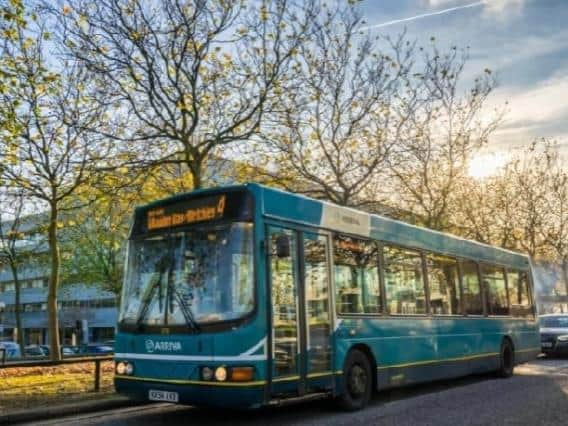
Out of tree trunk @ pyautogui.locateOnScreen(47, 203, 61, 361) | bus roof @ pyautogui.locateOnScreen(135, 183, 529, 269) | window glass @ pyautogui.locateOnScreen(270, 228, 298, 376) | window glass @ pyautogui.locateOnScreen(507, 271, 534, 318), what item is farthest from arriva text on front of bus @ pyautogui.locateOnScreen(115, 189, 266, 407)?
tree trunk @ pyautogui.locateOnScreen(47, 203, 61, 361)

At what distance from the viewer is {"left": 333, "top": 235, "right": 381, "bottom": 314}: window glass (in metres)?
10.3

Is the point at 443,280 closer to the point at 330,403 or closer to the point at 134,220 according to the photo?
the point at 330,403

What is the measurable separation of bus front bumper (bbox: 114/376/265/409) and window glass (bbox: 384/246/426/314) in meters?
4.04

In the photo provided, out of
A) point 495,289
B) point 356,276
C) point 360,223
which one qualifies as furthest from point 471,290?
point 356,276

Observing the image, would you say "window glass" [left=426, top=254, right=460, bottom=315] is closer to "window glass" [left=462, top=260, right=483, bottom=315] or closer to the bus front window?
"window glass" [left=462, top=260, right=483, bottom=315]

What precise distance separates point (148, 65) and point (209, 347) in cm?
1003

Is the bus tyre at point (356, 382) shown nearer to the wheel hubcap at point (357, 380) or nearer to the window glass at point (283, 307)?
the wheel hubcap at point (357, 380)

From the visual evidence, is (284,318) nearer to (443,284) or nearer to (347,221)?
(347,221)

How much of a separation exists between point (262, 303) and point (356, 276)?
2690mm

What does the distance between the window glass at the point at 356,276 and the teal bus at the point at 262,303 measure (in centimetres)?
2

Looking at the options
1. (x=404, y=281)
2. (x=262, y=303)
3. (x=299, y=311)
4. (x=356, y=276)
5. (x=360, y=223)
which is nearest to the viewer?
(x=262, y=303)

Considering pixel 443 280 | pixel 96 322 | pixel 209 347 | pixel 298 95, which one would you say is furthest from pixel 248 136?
pixel 96 322

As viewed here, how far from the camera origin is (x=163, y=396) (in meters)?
8.56

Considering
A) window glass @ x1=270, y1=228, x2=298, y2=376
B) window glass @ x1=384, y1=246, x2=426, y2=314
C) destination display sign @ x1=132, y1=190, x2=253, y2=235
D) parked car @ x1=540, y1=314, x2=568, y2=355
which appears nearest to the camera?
window glass @ x1=270, y1=228, x2=298, y2=376
